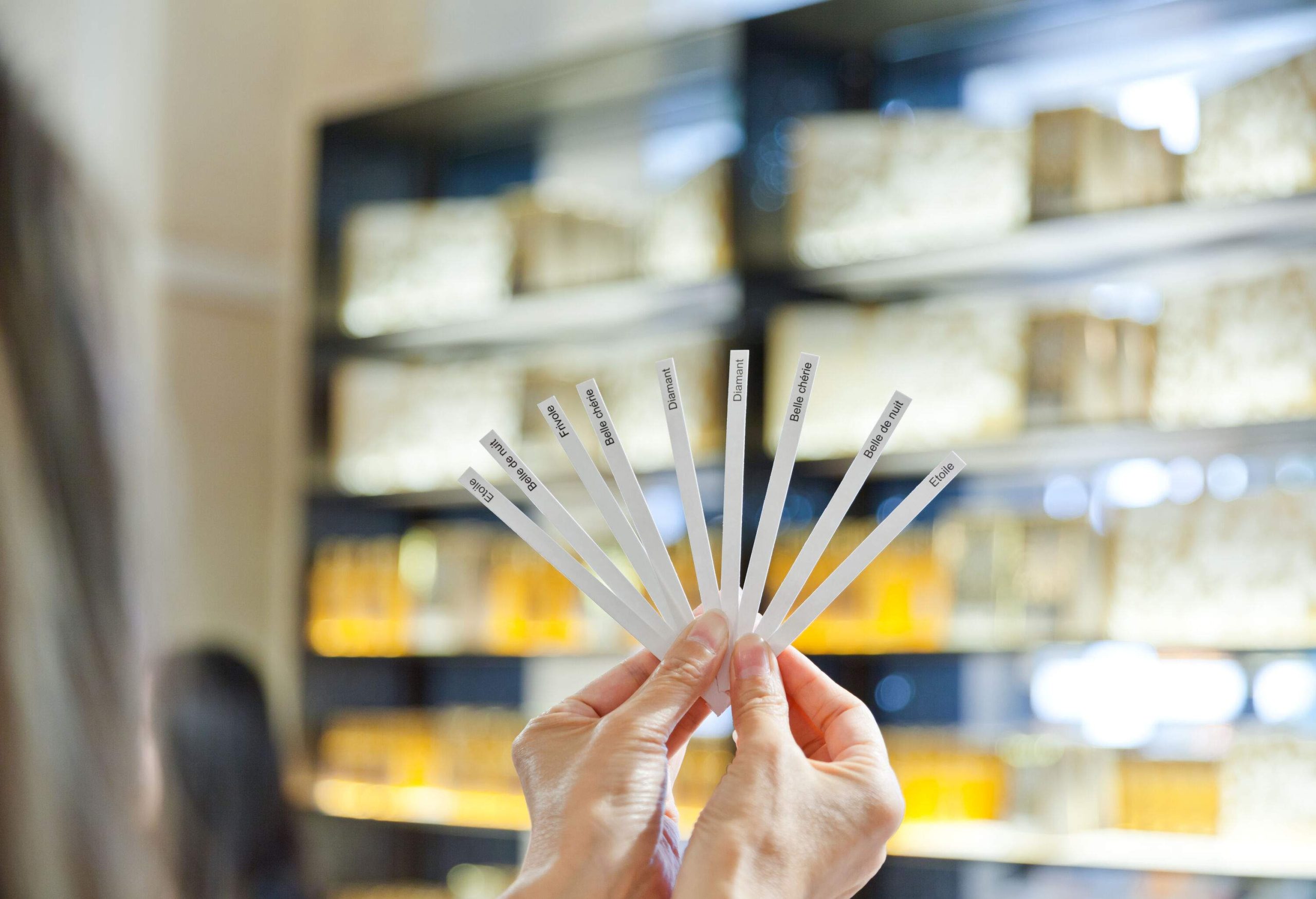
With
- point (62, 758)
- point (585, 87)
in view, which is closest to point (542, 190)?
point (585, 87)

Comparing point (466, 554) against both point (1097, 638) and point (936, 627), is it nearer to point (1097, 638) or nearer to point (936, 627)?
point (936, 627)

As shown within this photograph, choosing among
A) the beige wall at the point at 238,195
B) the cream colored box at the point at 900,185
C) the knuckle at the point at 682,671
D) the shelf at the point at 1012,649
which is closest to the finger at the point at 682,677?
the knuckle at the point at 682,671

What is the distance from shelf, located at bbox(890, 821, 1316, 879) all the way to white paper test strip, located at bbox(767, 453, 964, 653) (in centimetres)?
164

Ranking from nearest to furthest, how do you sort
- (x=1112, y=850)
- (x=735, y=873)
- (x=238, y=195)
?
(x=735, y=873)
(x=1112, y=850)
(x=238, y=195)

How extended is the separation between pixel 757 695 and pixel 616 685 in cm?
10

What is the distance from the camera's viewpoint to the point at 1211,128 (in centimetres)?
218

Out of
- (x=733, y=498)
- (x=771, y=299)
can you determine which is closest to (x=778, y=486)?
(x=733, y=498)

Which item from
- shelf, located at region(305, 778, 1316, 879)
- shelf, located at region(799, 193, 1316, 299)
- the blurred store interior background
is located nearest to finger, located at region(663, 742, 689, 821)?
the blurred store interior background

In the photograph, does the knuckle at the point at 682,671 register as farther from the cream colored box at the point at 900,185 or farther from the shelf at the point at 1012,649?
the cream colored box at the point at 900,185

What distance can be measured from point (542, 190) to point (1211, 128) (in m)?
1.65

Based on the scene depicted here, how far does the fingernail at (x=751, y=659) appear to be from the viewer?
709mm

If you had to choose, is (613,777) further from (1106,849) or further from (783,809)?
(1106,849)

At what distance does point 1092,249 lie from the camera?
7.88 ft

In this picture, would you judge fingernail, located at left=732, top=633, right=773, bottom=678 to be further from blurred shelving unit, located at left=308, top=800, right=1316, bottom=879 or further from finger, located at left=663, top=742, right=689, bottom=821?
blurred shelving unit, located at left=308, top=800, right=1316, bottom=879
